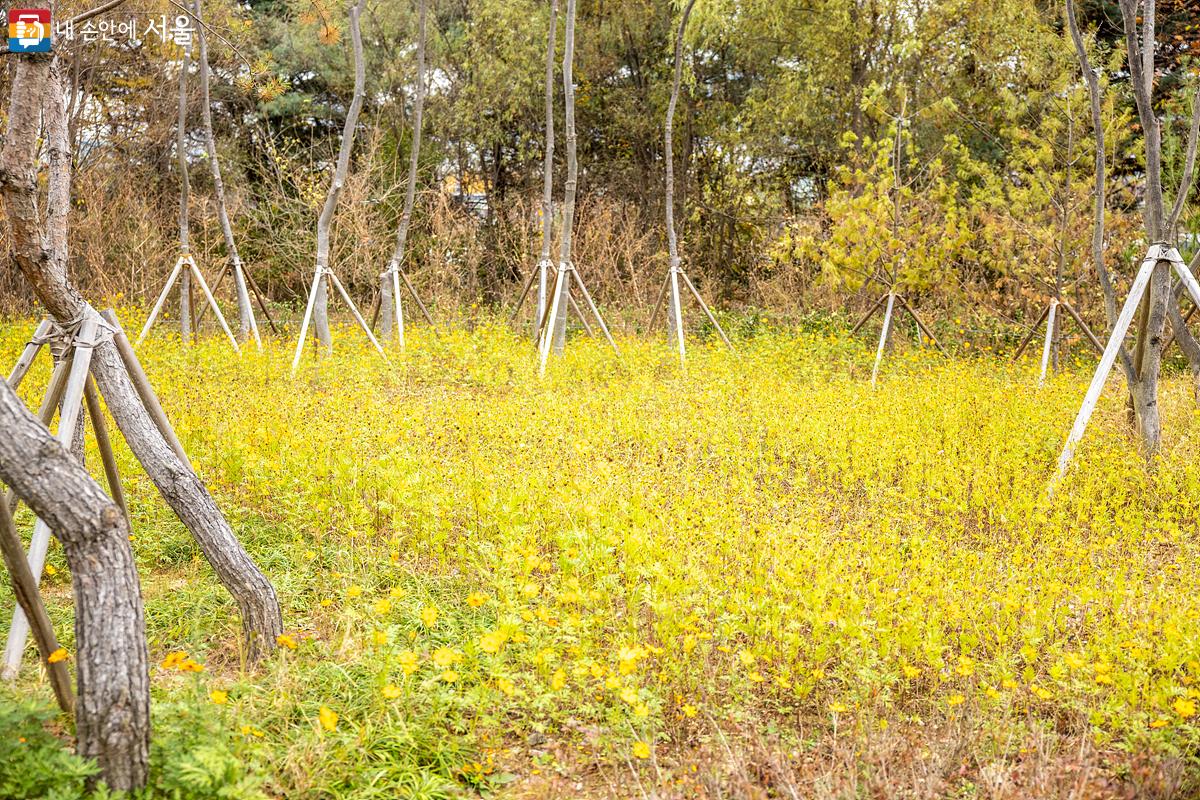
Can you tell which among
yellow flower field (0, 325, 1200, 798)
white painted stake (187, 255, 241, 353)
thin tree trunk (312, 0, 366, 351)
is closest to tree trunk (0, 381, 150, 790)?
yellow flower field (0, 325, 1200, 798)

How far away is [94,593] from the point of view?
232 cm

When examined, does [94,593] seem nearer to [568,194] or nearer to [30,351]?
[30,351]

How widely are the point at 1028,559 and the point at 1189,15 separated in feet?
40.4

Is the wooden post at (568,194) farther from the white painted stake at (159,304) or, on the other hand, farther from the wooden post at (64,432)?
the wooden post at (64,432)

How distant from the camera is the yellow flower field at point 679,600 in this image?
2.67 m

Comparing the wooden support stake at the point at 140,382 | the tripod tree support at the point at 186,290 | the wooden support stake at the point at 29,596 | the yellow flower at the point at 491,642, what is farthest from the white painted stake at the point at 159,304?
the yellow flower at the point at 491,642

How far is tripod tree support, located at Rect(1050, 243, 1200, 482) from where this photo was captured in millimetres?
5254

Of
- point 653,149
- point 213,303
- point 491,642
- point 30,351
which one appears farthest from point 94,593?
point 653,149

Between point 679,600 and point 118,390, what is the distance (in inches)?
81.8

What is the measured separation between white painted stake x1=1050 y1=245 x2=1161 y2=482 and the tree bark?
13.2 ft

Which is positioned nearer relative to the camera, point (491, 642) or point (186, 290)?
point (491, 642)

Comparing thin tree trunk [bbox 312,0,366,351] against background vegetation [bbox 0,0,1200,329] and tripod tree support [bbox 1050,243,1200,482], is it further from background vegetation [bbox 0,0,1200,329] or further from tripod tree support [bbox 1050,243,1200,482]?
tripod tree support [bbox 1050,243,1200,482]

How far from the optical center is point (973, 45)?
38.9ft

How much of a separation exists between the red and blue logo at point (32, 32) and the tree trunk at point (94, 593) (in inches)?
57.0
